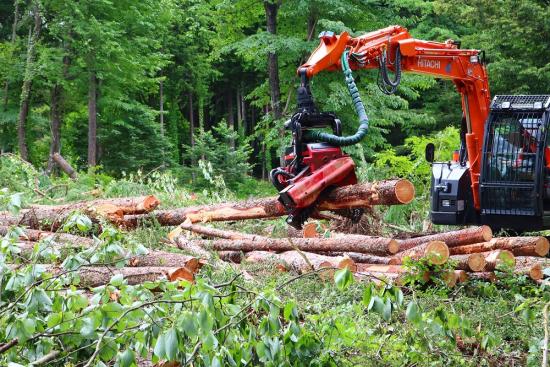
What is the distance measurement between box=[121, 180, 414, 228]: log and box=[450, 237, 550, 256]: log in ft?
4.68

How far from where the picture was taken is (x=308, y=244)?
9.27m

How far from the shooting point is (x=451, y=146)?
1552cm

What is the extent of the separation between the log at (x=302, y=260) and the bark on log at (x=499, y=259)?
1.36 m

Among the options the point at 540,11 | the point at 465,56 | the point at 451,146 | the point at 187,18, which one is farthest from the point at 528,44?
the point at 187,18

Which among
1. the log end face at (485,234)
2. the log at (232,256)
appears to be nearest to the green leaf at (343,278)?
the log end face at (485,234)

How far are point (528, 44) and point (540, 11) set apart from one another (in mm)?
1321

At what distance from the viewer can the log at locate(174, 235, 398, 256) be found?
Result: 8.75m

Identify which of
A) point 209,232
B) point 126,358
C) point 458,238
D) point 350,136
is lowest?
point 209,232

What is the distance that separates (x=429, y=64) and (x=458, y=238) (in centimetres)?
226

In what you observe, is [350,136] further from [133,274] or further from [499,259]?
[133,274]

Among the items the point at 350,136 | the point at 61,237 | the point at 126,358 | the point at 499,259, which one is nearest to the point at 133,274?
the point at 61,237

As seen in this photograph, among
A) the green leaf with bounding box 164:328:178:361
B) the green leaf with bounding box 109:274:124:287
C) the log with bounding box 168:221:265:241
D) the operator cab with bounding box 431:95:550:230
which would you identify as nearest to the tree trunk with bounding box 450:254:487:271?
the operator cab with bounding box 431:95:550:230

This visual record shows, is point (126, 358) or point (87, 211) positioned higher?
point (126, 358)

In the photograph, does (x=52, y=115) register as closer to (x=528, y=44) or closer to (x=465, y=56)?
(x=528, y=44)
